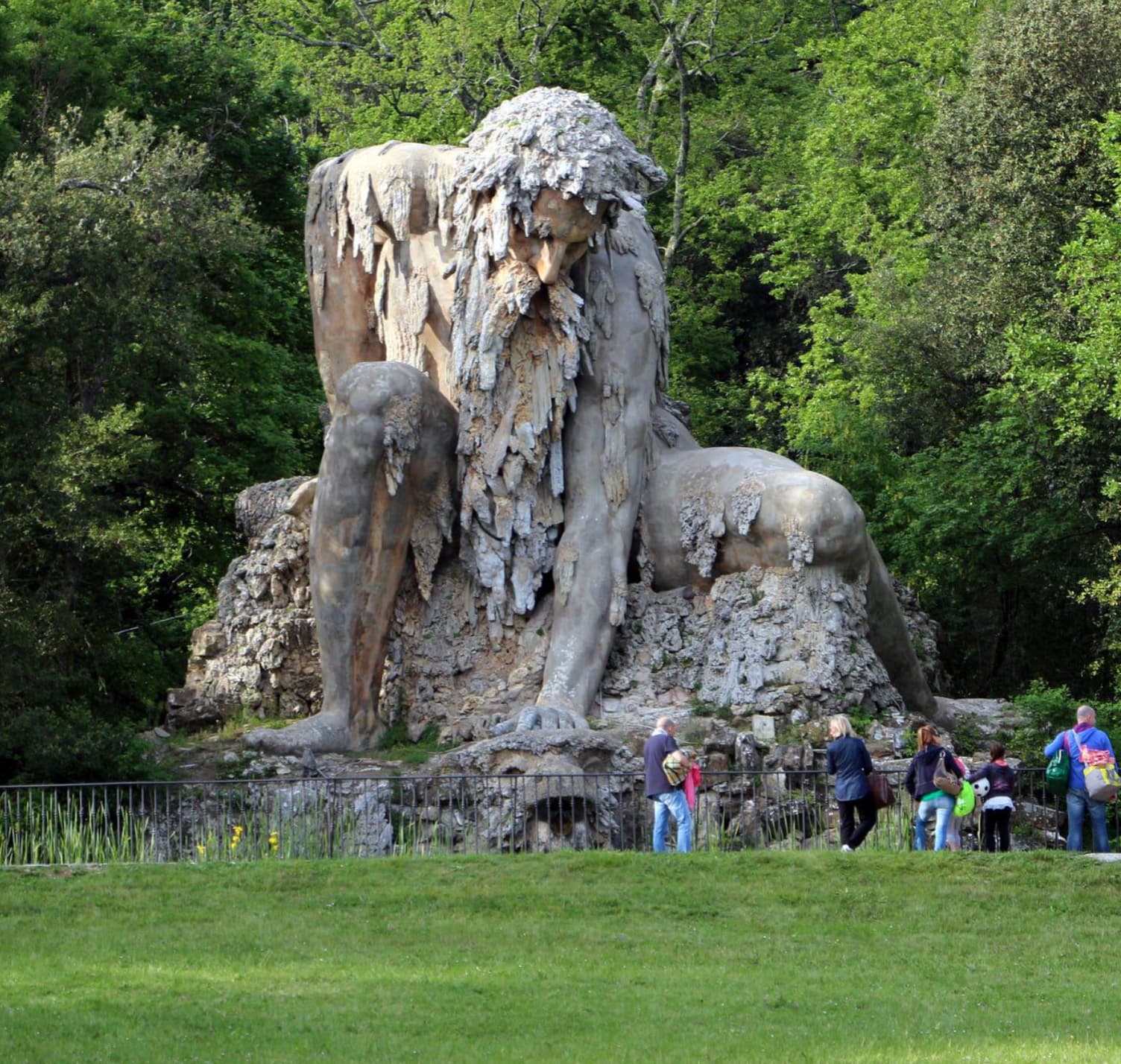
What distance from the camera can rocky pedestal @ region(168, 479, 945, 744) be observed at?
Answer: 2045cm

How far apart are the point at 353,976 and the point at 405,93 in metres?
29.5

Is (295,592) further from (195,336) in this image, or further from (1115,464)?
(1115,464)

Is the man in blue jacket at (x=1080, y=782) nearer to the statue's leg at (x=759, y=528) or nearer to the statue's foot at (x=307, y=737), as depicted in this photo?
the statue's leg at (x=759, y=528)

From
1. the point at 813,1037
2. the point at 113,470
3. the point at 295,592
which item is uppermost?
the point at 113,470

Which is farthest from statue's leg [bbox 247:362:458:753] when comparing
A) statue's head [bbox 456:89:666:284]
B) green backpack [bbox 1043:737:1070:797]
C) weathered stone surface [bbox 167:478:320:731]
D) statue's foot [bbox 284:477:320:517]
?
green backpack [bbox 1043:737:1070:797]

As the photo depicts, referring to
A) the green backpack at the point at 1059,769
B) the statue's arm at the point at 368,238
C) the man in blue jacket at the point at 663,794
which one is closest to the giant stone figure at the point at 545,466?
the statue's arm at the point at 368,238

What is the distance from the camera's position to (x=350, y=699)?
21000mm

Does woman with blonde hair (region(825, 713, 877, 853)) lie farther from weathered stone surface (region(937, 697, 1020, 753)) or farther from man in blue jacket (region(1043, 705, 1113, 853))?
weathered stone surface (region(937, 697, 1020, 753))

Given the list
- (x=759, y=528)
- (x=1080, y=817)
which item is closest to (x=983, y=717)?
(x=759, y=528)

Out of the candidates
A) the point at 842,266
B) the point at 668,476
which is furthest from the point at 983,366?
the point at 668,476

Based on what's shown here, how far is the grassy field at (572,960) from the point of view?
12367 mm

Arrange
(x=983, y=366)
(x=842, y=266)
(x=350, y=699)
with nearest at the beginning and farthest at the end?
(x=350, y=699), (x=983, y=366), (x=842, y=266)

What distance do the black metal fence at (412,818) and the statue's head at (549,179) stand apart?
4543mm

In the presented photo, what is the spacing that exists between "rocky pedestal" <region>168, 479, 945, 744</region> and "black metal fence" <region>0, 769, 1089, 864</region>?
858mm
